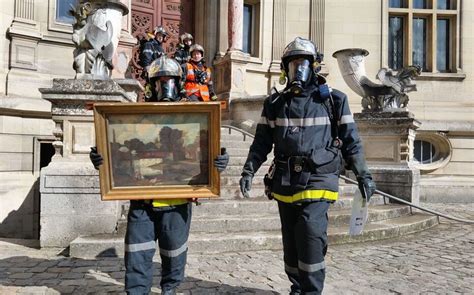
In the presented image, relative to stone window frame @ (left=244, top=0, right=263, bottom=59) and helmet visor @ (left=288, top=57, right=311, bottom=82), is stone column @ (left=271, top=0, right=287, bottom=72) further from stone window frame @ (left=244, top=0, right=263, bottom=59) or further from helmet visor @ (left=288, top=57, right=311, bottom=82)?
helmet visor @ (left=288, top=57, right=311, bottom=82)

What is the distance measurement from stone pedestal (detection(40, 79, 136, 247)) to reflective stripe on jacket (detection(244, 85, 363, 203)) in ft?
9.66

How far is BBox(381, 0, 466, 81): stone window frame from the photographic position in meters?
12.1

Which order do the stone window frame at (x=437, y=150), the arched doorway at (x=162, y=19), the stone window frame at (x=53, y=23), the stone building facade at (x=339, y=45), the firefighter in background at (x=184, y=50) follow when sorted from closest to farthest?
the firefighter in background at (x=184, y=50) < the stone window frame at (x=53, y=23) < the stone building facade at (x=339, y=45) < the arched doorway at (x=162, y=19) < the stone window frame at (x=437, y=150)

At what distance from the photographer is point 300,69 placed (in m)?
3.38

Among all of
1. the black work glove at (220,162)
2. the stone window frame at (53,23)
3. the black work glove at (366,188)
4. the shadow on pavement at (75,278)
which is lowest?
the shadow on pavement at (75,278)

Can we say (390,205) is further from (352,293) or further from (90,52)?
(90,52)

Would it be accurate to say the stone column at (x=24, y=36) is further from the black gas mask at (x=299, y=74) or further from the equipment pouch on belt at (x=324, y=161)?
the equipment pouch on belt at (x=324, y=161)

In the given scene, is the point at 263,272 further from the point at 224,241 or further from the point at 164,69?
the point at 164,69

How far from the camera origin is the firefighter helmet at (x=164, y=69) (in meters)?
3.42

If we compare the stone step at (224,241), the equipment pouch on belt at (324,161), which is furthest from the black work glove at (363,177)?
the stone step at (224,241)

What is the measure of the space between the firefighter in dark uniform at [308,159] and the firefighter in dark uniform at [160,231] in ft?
1.65

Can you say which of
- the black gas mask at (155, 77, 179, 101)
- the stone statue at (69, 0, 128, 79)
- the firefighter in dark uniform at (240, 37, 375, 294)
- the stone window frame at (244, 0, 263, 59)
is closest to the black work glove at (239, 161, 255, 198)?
the firefighter in dark uniform at (240, 37, 375, 294)

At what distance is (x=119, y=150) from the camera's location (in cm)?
343

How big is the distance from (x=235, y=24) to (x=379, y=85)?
4063 mm
